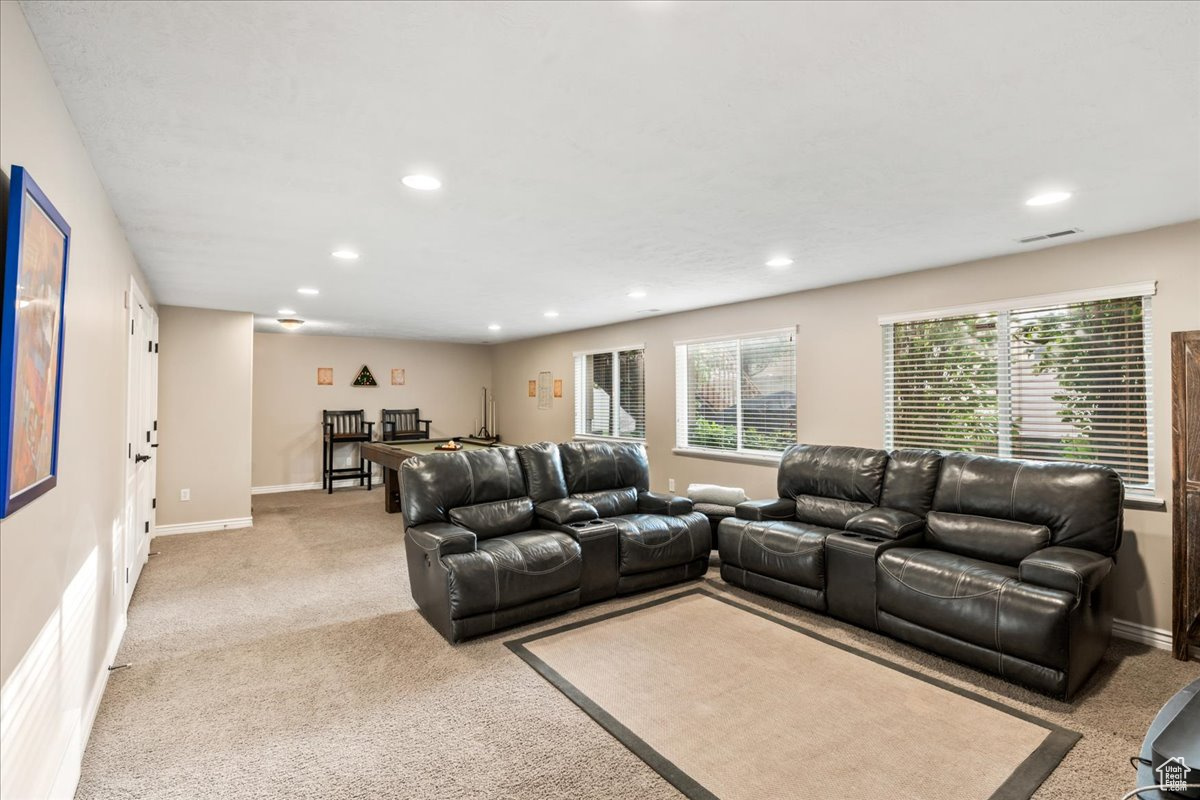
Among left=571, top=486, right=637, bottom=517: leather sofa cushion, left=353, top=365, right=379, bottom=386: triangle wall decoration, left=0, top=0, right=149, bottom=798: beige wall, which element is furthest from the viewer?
left=353, top=365, right=379, bottom=386: triangle wall decoration

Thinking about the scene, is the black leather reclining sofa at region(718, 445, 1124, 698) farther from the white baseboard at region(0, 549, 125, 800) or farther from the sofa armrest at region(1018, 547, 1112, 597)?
the white baseboard at region(0, 549, 125, 800)

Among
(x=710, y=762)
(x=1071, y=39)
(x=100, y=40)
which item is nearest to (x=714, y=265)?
(x=1071, y=39)

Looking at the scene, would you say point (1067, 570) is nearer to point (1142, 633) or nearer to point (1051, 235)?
point (1142, 633)

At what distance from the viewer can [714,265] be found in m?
4.25

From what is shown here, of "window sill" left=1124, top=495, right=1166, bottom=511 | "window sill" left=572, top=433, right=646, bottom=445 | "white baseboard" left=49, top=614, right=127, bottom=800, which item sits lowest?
"white baseboard" left=49, top=614, right=127, bottom=800

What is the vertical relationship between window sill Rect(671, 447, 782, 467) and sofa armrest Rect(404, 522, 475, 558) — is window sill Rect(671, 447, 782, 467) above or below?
above

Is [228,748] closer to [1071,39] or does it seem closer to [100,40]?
[100,40]

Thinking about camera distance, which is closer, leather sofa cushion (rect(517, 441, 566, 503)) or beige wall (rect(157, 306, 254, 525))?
leather sofa cushion (rect(517, 441, 566, 503))

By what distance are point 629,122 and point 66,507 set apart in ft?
7.90

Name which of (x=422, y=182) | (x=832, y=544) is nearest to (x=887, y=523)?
(x=832, y=544)

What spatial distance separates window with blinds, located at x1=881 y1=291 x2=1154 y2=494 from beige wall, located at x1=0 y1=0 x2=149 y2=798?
4.89 metres

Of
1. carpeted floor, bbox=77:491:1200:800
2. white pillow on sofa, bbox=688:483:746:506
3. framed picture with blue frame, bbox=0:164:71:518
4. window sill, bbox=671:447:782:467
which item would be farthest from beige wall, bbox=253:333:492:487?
framed picture with blue frame, bbox=0:164:71:518

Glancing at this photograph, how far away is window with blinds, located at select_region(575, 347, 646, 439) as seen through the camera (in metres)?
7.27

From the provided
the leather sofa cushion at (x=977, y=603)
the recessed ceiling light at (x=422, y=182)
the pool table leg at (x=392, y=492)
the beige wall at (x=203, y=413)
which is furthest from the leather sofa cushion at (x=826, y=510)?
the beige wall at (x=203, y=413)
